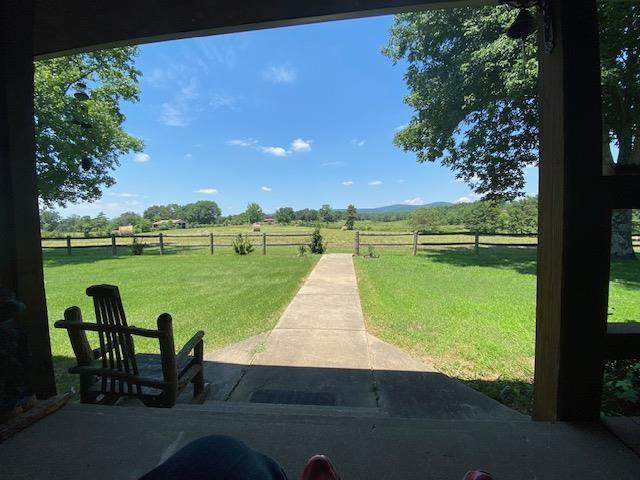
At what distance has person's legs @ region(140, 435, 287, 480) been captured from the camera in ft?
2.46

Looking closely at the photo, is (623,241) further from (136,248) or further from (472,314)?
(136,248)

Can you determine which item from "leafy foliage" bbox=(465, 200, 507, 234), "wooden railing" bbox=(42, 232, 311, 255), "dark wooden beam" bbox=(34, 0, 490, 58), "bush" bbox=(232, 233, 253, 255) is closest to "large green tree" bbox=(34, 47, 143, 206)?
"wooden railing" bbox=(42, 232, 311, 255)

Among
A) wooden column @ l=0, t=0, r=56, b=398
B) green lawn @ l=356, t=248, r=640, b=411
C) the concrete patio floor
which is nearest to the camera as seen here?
the concrete patio floor

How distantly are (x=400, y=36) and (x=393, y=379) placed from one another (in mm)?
12328

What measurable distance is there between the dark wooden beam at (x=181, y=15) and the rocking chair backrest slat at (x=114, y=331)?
5.89 ft

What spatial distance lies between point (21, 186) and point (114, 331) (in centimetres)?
102

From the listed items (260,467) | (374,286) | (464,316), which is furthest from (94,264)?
(260,467)

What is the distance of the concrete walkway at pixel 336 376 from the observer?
2635 mm

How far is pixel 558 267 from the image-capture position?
1.57m

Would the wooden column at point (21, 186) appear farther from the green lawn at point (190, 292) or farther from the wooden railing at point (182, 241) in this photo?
the wooden railing at point (182, 241)

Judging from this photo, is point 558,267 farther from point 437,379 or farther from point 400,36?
point 400,36

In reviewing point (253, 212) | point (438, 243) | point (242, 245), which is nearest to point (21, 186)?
point (242, 245)

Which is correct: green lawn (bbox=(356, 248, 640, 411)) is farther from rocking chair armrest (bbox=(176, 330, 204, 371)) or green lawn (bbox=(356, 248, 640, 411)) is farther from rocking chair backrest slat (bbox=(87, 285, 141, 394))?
rocking chair backrest slat (bbox=(87, 285, 141, 394))

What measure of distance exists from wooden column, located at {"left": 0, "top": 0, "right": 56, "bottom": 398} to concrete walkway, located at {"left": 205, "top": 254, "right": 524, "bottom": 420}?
4.69 feet
